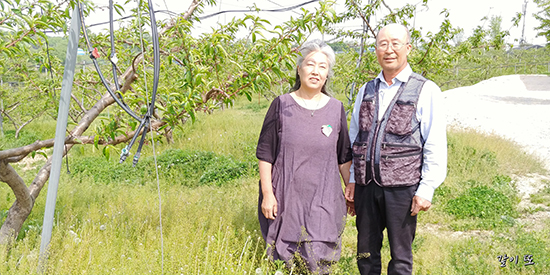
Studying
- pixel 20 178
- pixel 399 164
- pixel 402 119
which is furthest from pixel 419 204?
pixel 20 178

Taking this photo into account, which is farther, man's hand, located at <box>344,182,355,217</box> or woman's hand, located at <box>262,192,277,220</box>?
man's hand, located at <box>344,182,355,217</box>

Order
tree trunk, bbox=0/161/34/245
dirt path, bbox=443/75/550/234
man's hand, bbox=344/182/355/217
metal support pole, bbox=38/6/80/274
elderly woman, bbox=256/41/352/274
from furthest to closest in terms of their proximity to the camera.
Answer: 1. dirt path, bbox=443/75/550/234
2. tree trunk, bbox=0/161/34/245
3. man's hand, bbox=344/182/355/217
4. elderly woman, bbox=256/41/352/274
5. metal support pole, bbox=38/6/80/274

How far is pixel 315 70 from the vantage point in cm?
230

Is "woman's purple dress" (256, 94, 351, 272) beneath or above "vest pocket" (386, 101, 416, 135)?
beneath

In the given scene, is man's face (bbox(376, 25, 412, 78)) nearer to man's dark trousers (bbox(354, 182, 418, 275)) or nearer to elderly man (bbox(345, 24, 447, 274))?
elderly man (bbox(345, 24, 447, 274))

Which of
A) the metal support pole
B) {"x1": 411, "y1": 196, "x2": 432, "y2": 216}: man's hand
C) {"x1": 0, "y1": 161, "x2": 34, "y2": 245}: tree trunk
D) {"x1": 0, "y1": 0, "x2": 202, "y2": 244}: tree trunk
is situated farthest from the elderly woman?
{"x1": 0, "y1": 161, "x2": 34, "y2": 245}: tree trunk

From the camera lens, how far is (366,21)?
453 cm

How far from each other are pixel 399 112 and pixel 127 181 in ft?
16.4

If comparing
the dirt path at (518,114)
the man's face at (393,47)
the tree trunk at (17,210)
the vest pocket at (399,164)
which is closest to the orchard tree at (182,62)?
the tree trunk at (17,210)

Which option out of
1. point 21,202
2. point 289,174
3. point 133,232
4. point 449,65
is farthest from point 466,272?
point 21,202

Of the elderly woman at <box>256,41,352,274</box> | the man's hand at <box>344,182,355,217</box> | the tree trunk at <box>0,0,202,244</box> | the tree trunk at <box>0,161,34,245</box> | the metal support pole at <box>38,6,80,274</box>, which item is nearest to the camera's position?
the metal support pole at <box>38,6,80,274</box>

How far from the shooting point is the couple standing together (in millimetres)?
2268

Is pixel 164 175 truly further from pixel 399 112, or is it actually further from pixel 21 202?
pixel 399 112

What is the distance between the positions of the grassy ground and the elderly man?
68cm
